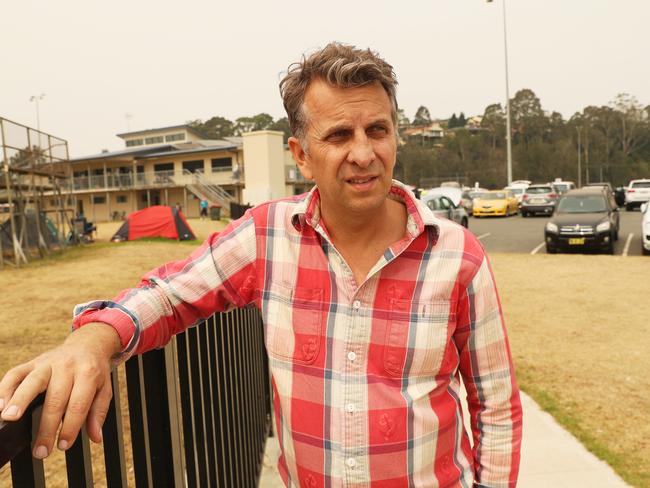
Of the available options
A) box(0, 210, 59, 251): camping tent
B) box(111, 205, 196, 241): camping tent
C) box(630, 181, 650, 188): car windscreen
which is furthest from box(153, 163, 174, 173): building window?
box(630, 181, 650, 188): car windscreen

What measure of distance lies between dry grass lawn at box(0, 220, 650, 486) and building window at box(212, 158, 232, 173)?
2977cm

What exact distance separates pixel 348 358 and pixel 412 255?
0.34 meters

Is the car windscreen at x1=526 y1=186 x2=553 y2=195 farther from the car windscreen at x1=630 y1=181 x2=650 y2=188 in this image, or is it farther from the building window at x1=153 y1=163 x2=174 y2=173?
the building window at x1=153 y1=163 x2=174 y2=173

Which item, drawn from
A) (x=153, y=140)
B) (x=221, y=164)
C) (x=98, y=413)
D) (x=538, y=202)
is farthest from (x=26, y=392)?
(x=153, y=140)

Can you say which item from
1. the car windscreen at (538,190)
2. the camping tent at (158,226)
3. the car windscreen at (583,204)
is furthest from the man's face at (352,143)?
the car windscreen at (538,190)

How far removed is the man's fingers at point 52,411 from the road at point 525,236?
1506 centimetres

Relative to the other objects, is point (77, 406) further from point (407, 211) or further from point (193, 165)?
point (193, 165)

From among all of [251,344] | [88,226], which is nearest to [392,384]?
[251,344]

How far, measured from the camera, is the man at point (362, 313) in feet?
4.99

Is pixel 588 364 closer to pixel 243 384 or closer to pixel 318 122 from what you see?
pixel 243 384

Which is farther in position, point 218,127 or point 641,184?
point 218,127

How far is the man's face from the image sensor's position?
1.57m

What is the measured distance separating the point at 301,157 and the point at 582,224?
1366cm

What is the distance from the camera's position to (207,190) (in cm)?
4100
